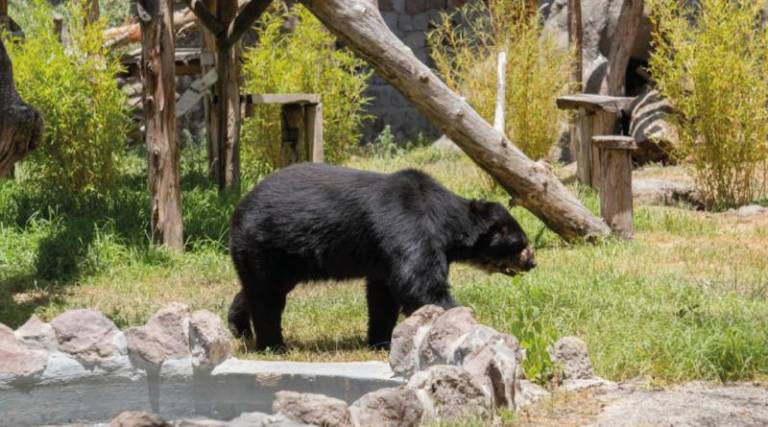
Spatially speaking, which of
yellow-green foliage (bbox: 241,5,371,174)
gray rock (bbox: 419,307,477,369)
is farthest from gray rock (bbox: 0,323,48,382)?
A: yellow-green foliage (bbox: 241,5,371,174)

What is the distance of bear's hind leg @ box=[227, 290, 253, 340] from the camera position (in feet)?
23.6

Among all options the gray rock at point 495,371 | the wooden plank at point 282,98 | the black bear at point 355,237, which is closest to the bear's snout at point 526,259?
the black bear at point 355,237

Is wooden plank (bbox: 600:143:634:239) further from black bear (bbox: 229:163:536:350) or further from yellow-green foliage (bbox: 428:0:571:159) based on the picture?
yellow-green foliage (bbox: 428:0:571:159)

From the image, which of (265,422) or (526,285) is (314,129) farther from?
(265,422)

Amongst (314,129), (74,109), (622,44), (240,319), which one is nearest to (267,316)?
(240,319)

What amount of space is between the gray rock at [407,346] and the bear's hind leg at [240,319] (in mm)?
1803

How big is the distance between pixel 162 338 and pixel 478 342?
165 centimetres

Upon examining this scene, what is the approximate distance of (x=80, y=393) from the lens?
18.3 feet

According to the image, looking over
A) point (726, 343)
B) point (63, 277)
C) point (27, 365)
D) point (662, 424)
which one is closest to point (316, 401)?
point (662, 424)

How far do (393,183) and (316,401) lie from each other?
252 centimetres

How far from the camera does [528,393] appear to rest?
5.30m

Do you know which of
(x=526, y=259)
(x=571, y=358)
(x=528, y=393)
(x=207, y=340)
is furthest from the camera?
(x=526, y=259)

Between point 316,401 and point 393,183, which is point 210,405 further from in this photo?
point 393,183

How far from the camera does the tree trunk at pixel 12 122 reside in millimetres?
7055
